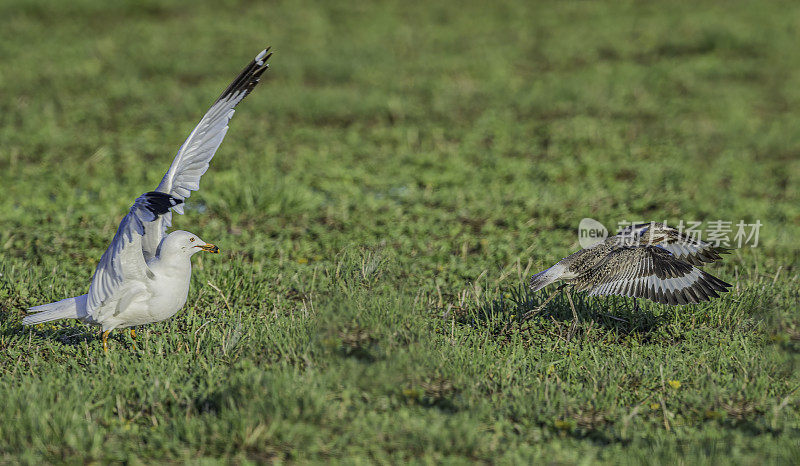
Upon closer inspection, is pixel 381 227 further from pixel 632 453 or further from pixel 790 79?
pixel 790 79

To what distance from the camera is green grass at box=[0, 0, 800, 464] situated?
12.8 ft

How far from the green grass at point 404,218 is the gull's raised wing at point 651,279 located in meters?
0.35

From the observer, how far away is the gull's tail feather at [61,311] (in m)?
4.53

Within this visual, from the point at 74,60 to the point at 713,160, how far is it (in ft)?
30.4

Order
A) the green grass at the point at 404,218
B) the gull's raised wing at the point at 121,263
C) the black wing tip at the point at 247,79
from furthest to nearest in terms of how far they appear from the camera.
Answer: the black wing tip at the point at 247,79
the gull's raised wing at the point at 121,263
the green grass at the point at 404,218

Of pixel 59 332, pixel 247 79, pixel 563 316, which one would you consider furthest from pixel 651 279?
pixel 59 332

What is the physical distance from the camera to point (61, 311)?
4574 mm

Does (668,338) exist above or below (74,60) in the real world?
below

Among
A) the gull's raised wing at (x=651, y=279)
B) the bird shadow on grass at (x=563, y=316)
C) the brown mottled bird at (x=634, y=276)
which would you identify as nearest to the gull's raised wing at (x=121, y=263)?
the bird shadow on grass at (x=563, y=316)

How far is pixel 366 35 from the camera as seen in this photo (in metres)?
13.7

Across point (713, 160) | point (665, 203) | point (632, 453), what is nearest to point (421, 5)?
point (713, 160)

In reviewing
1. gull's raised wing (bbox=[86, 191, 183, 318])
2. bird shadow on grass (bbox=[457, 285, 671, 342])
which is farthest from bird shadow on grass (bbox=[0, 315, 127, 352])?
bird shadow on grass (bbox=[457, 285, 671, 342])

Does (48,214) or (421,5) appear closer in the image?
(48,214)

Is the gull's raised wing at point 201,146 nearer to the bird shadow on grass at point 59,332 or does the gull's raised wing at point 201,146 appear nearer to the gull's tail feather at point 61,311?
the gull's tail feather at point 61,311
